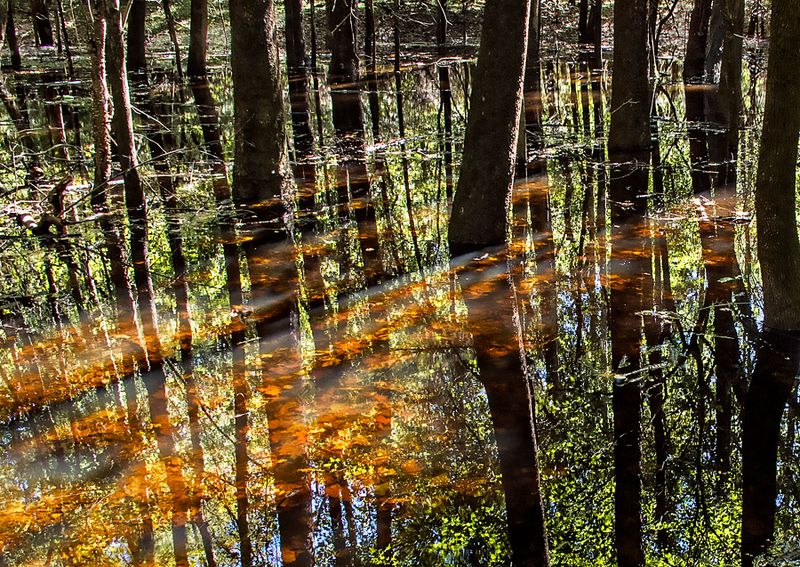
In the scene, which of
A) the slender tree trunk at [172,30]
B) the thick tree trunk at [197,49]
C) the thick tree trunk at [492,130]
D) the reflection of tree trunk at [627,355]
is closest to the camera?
the reflection of tree trunk at [627,355]

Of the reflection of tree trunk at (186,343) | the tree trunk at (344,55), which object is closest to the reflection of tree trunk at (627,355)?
the reflection of tree trunk at (186,343)

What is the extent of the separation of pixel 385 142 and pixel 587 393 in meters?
10.9

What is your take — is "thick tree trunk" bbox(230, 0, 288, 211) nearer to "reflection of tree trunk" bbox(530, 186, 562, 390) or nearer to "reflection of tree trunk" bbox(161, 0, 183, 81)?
"reflection of tree trunk" bbox(530, 186, 562, 390)

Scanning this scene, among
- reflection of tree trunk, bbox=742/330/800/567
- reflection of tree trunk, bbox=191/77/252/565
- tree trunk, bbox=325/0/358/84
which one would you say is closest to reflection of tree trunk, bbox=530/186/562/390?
reflection of tree trunk, bbox=742/330/800/567

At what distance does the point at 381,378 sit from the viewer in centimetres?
652

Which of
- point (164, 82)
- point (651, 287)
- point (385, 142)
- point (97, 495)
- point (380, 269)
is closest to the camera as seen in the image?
point (97, 495)

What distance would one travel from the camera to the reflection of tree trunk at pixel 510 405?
4616 millimetres

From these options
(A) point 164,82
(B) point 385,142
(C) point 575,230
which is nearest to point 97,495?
(C) point 575,230

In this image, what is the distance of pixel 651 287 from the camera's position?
8.20m

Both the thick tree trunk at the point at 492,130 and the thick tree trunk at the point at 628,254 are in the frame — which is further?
the thick tree trunk at the point at 492,130

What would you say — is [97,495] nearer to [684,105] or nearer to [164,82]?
[684,105]

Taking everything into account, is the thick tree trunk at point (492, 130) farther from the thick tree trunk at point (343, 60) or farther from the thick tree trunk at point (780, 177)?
the thick tree trunk at point (343, 60)

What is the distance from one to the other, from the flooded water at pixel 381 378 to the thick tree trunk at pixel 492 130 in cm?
22

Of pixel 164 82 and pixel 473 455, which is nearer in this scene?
pixel 473 455
